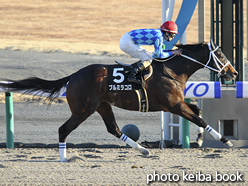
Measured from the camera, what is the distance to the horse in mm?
5355

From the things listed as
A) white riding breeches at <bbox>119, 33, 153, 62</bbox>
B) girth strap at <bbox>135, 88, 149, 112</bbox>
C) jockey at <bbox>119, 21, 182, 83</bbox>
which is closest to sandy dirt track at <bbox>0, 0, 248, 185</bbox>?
girth strap at <bbox>135, 88, 149, 112</bbox>

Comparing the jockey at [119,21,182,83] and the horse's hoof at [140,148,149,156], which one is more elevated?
the jockey at [119,21,182,83]

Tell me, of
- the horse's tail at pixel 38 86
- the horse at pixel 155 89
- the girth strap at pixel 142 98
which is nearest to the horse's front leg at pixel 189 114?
the horse at pixel 155 89

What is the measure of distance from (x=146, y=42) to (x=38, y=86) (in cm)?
169

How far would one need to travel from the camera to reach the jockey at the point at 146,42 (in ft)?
17.5

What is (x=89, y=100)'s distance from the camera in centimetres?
538

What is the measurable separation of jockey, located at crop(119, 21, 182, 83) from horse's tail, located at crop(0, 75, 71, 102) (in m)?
0.98

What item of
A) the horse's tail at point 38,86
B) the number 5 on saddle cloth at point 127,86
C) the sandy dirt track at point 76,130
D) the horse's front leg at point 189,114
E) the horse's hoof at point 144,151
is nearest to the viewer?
the sandy dirt track at point 76,130

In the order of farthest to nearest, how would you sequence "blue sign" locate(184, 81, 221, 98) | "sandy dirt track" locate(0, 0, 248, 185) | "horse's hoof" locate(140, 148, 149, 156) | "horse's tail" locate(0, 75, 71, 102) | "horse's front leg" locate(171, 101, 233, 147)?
"blue sign" locate(184, 81, 221, 98) → "horse's tail" locate(0, 75, 71, 102) → "horse's hoof" locate(140, 148, 149, 156) → "horse's front leg" locate(171, 101, 233, 147) → "sandy dirt track" locate(0, 0, 248, 185)

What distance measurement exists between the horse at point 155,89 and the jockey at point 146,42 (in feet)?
0.58

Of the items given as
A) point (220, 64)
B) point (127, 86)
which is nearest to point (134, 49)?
point (127, 86)

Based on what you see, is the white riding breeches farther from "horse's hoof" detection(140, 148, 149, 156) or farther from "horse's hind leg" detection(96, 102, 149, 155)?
"horse's hoof" detection(140, 148, 149, 156)

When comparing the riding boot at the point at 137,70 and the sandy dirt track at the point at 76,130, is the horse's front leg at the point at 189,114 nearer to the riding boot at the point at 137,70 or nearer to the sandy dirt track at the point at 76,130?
the sandy dirt track at the point at 76,130

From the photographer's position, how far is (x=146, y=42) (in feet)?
17.7
